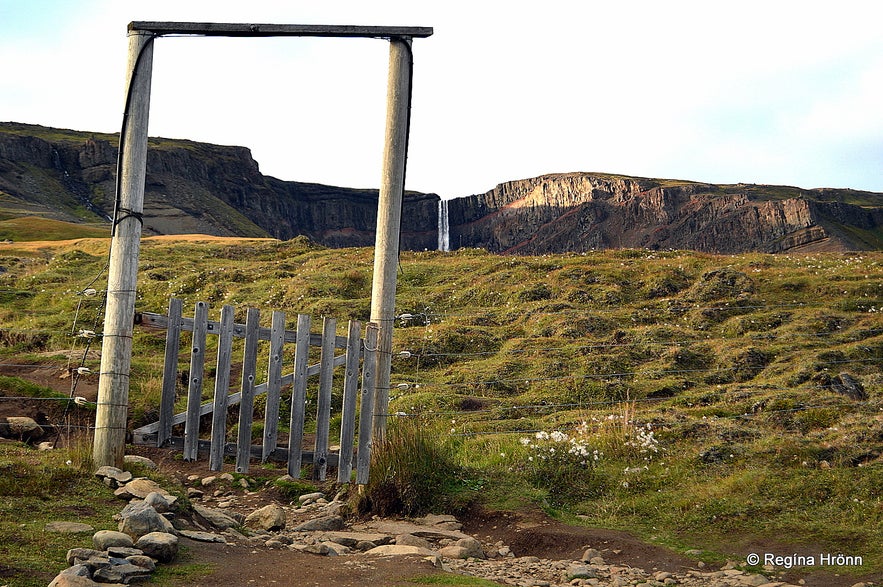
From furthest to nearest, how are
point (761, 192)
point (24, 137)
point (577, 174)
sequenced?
point (577, 174), point (761, 192), point (24, 137)

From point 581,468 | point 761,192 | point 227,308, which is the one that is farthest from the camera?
point 761,192

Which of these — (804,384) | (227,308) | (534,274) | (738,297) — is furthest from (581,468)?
(534,274)

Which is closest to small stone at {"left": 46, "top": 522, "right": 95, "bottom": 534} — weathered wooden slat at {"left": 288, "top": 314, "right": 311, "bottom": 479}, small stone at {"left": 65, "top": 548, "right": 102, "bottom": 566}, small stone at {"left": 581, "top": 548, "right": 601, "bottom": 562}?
small stone at {"left": 65, "top": 548, "right": 102, "bottom": 566}

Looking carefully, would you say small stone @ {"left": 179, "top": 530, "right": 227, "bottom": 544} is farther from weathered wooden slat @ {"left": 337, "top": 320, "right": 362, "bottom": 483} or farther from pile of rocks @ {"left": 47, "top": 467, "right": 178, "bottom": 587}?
weathered wooden slat @ {"left": 337, "top": 320, "right": 362, "bottom": 483}

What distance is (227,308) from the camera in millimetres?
8469

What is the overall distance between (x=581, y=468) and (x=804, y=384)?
21.6 feet

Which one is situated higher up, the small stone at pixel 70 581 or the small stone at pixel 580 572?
the small stone at pixel 70 581

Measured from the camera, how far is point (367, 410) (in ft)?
30.7

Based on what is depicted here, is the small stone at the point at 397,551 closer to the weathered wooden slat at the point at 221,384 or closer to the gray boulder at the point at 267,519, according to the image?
the gray boulder at the point at 267,519

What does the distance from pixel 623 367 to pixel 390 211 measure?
9.50 m

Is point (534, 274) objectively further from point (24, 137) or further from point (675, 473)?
point (24, 137)

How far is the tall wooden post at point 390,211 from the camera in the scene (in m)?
9.41

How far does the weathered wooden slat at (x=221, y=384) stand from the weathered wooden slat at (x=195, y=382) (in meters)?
0.18

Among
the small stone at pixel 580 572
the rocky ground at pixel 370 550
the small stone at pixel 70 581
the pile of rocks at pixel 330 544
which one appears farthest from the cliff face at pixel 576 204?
the small stone at pixel 70 581
